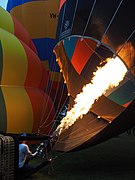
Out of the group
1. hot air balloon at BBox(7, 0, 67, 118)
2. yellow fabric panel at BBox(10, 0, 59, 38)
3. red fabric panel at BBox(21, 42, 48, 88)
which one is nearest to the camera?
red fabric panel at BBox(21, 42, 48, 88)

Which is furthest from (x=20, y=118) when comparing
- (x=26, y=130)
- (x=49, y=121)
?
(x=49, y=121)

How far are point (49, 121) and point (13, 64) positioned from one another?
192cm

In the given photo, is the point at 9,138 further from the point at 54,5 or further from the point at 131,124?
the point at 54,5

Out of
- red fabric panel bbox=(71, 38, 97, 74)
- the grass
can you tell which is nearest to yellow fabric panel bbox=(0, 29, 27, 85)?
red fabric panel bbox=(71, 38, 97, 74)

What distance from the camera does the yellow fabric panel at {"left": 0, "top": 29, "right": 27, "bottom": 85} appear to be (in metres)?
7.80

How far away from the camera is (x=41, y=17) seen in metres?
11.9

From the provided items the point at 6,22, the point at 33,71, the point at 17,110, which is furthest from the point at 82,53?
the point at 6,22

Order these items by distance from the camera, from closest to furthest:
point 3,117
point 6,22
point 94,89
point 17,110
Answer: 1. point 94,89
2. point 3,117
3. point 17,110
4. point 6,22

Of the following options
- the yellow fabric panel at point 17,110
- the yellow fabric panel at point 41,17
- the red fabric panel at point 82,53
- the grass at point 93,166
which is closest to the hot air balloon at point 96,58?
the red fabric panel at point 82,53

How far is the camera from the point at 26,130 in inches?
308

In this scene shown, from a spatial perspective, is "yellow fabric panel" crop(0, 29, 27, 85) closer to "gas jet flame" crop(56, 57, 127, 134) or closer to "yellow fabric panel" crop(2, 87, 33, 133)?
"yellow fabric panel" crop(2, 87, 33, 133)

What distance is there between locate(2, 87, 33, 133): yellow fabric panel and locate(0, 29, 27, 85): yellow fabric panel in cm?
26

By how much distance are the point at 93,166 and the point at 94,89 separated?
1.69 m

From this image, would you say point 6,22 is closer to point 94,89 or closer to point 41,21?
point 41,21
